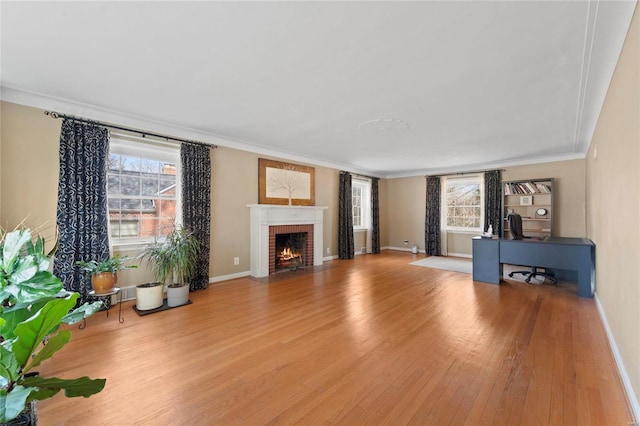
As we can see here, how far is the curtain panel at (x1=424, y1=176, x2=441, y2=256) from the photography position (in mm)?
7074

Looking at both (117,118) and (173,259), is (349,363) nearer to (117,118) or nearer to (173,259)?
(173,259)

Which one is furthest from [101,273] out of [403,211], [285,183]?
[403,211]

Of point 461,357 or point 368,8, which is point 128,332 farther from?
point 368,8

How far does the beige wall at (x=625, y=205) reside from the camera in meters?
1.55

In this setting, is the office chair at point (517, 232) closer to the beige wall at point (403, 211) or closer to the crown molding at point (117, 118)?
the beige wall at point (403, 211)

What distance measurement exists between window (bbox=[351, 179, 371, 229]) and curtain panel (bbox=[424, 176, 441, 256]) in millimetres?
1565

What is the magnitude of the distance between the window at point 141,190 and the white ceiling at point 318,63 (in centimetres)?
38

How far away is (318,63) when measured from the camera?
219 cm

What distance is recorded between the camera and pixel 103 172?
126 inches

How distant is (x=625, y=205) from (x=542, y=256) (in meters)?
2.42

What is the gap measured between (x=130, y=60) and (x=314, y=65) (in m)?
1.49

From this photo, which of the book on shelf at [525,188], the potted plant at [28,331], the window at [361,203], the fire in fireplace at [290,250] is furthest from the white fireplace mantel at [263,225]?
the book on shelf at [525,188]

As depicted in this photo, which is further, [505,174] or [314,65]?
[505,174]

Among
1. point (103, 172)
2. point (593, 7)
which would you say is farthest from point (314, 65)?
point (103, 172)
